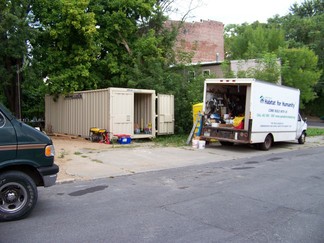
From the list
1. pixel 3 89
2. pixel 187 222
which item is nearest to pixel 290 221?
pixel 187 222

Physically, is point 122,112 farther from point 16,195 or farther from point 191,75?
point 16,195

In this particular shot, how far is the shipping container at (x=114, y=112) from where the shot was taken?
1708 cm

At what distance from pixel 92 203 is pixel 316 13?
59.0 metres

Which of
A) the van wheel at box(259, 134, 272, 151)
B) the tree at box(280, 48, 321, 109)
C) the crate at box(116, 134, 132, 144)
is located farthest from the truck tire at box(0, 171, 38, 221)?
the tree at box(280, 48, 321, 109)

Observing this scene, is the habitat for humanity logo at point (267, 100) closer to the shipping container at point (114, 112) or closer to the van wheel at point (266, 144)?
the van wheel at point (266, 144)

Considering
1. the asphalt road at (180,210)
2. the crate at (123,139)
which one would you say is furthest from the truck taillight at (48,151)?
the crate at (123,139)

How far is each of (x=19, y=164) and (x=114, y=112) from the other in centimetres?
1116

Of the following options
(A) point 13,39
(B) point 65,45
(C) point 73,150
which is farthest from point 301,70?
(C) point 73,150

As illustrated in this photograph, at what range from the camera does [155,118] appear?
19.2 metres

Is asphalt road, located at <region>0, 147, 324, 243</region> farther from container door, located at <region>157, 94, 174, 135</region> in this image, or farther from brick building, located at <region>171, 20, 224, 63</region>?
brick building, located at <region>171, 20, 224, 63</region>

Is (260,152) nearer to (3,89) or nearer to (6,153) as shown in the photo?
(6,153)

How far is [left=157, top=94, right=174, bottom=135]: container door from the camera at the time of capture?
63.4 feet

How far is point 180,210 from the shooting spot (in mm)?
6438

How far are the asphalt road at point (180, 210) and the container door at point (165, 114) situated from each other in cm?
908
